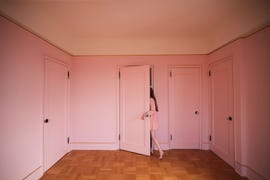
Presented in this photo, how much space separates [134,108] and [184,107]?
3.80 feet

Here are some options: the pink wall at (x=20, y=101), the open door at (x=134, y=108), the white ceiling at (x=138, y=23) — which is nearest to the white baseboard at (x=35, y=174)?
the pink wall at (x=20, y=101)

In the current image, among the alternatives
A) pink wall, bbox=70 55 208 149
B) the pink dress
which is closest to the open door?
the pink dress

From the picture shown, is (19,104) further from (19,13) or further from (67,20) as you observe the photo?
(67,20)

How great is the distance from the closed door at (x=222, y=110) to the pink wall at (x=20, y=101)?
3.16 metres

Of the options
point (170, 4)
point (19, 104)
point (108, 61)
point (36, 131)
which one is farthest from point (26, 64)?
point (170, 4)

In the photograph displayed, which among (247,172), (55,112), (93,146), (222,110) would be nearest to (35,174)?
(55,112)

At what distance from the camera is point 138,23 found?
2969mm

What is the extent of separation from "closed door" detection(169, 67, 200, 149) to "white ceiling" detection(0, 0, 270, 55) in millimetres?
539

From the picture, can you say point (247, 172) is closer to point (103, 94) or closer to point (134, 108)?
point (134, 108)

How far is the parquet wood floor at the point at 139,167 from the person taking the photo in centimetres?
259

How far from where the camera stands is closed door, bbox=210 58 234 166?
2965 millimetres

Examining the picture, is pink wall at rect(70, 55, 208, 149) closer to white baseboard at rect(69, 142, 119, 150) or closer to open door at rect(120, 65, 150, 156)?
white baseboard at rect(69, 142, 119, 150)

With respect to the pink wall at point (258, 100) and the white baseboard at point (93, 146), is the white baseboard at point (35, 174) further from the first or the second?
the pink wall at point (258, 100)

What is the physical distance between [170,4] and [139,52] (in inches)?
62.5
